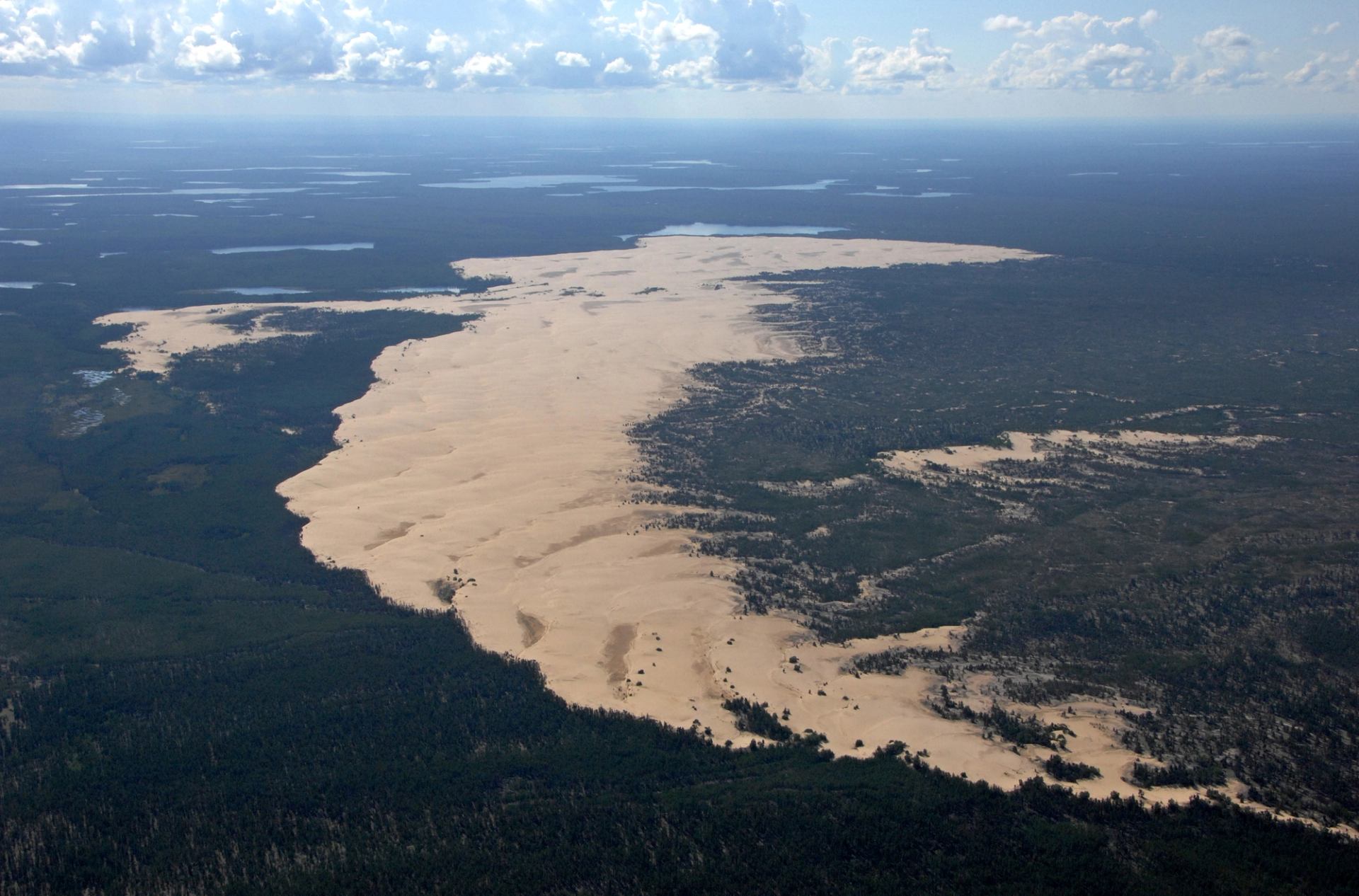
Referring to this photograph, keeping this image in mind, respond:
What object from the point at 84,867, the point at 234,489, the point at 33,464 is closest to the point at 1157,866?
the point at 84,867

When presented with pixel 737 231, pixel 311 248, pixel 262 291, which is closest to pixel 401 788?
pixel 262 291

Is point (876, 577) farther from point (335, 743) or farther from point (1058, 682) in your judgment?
point (335, 743)

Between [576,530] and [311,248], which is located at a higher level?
[576,530]

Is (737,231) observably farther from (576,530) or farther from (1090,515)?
(576,530)

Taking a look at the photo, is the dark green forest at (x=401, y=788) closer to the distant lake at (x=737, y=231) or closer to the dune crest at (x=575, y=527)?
the dune crest at (x=575, y=527)

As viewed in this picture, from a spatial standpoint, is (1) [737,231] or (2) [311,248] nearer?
(2) [311,248]

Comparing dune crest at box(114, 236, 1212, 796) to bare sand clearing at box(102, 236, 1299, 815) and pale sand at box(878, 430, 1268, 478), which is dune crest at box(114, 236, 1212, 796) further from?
pale sand at box(878, 430, 1268, 478)
